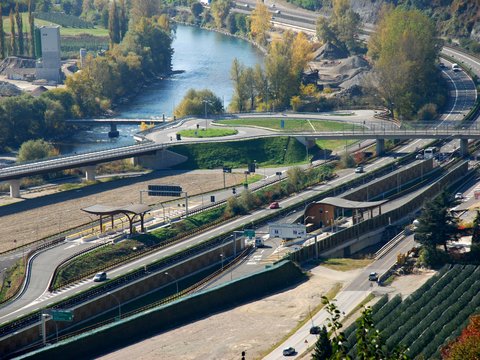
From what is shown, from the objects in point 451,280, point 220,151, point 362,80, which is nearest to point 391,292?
point 451,280

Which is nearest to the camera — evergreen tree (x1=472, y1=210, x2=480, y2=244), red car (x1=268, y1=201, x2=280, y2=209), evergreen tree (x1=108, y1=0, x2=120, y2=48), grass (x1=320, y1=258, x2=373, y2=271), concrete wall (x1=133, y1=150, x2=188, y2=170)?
grass (x1=320, y1=258, x2=373, y2=271)

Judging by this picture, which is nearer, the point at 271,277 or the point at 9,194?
the point at 271,277

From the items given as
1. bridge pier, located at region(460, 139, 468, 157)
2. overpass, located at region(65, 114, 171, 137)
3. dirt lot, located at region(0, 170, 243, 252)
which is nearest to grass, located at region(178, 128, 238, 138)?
dirt lot, located at region(0, 170, 243, 252)

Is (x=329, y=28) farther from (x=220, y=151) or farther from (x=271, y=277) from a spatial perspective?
(x=271, y=277)

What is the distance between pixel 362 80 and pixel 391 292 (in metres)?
62.7

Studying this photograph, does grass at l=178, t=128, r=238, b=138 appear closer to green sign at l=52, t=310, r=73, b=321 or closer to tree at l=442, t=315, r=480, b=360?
green sign at l=52, t=310, r=73, b=321

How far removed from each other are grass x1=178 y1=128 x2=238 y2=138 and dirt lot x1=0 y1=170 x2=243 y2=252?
8.28 m

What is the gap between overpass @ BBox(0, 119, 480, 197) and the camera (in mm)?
100375

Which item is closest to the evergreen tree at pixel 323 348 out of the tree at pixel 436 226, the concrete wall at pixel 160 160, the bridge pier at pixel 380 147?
the tree at pixel 436 226

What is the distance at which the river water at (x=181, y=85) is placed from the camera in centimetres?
12850

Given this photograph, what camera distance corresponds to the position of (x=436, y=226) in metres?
80.2

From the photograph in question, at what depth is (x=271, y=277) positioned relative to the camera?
77.3 m

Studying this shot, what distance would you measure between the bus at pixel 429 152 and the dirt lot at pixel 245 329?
107 feet

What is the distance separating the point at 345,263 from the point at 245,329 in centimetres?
1429
